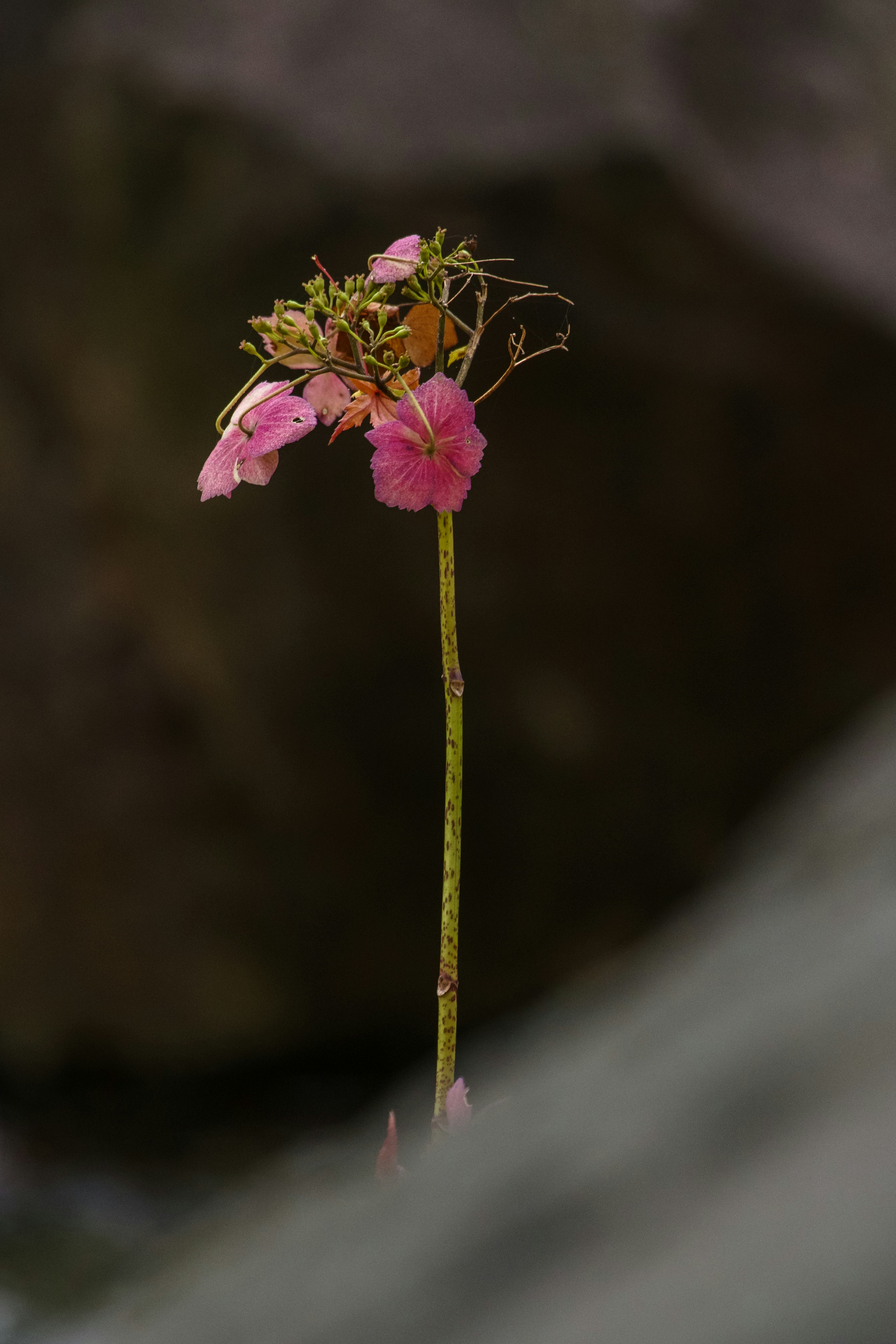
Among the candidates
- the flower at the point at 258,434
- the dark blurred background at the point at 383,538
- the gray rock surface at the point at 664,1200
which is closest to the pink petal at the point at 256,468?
the flower at the point at 258,434

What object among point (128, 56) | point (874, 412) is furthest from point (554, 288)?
point (128, 56)

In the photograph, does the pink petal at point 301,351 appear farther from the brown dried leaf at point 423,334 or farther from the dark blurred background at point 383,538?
the dark blurred background at point 383,538

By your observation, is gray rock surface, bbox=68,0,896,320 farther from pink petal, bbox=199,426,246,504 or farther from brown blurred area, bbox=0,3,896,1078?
pink petal, bbox=199,426,246,504

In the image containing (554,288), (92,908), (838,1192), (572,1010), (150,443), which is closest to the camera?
(838,1192)

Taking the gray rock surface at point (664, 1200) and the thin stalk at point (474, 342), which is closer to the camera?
the gray rock surface at point (664, 1200)

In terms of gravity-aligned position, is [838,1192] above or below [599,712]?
below

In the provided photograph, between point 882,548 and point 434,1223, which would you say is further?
point 882,548

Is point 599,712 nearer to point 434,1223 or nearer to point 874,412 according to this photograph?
point 874,412
